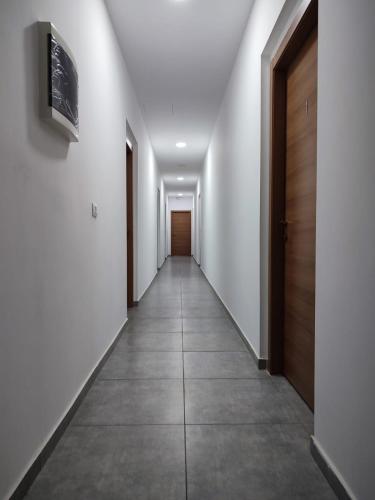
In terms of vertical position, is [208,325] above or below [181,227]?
below

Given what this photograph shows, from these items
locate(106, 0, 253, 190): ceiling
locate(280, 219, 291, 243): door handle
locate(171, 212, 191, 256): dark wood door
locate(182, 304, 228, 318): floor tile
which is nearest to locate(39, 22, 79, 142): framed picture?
locate(280, 219, 291, 243): door handle

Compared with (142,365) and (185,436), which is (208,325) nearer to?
(142,365)

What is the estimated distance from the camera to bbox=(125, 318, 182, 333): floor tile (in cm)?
387

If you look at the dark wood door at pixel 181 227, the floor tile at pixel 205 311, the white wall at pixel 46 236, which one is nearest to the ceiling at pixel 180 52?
the white wall at pixel 46 236

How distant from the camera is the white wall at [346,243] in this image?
3.85 feet

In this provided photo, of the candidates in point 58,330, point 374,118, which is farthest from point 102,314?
point 374,118

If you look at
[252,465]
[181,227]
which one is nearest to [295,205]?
[252,465]

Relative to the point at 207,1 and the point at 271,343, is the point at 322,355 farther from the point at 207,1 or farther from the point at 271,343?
the point at 207,1

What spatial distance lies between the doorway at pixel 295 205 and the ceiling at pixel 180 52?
1102 mm

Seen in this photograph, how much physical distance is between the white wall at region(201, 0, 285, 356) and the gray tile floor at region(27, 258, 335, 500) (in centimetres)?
53

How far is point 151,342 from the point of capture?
3434 mm

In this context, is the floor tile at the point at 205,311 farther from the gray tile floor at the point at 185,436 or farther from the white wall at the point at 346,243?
the white wall at the point at 346,243

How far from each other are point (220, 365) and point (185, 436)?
105 centimetres

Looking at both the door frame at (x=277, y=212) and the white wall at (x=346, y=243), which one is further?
the door frame at (x=277, y=212)
